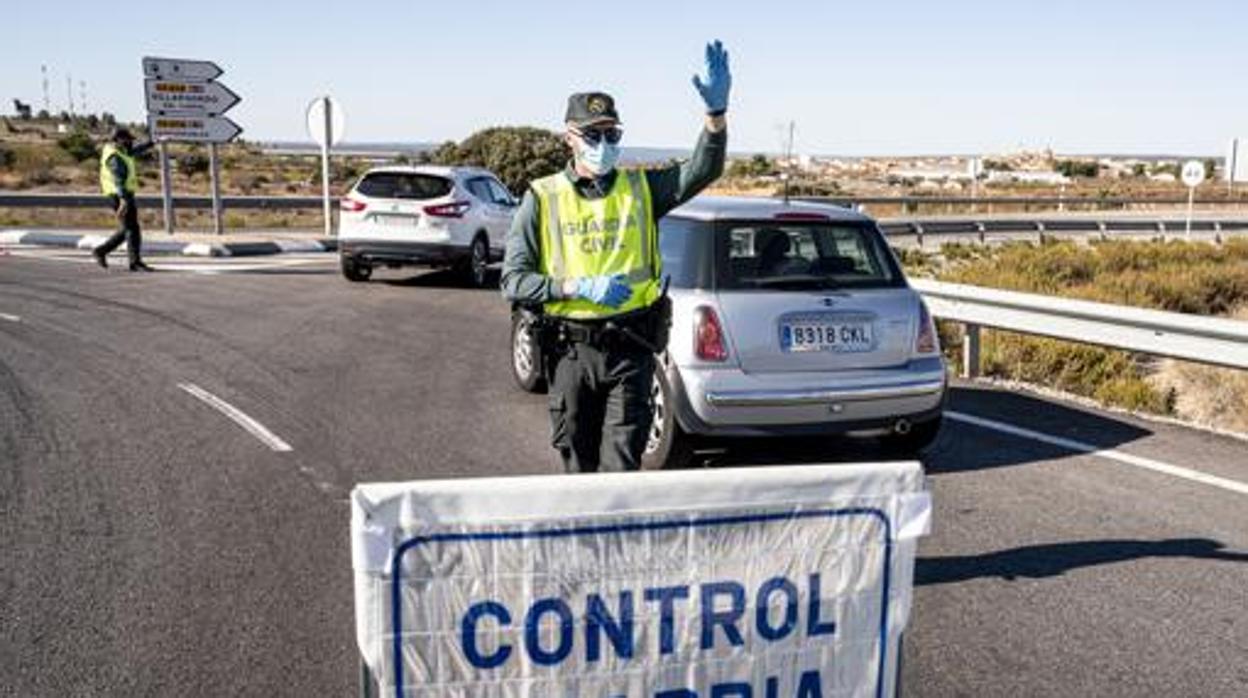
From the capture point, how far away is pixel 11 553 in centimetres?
507

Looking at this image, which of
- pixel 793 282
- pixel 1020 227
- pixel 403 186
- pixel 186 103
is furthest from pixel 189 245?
pixel 1020 227

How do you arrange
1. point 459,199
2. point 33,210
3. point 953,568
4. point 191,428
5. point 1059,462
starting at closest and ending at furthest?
point 953,568 → point 1059,462 → point 191,428 → point 459,199 → point 33,210

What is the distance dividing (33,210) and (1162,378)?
30607 mm

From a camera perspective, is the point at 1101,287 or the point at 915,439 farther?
the point at 1101,287

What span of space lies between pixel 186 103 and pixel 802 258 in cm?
1795

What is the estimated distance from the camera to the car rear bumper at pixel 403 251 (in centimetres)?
1545

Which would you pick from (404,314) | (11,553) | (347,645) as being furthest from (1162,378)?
(11,553)

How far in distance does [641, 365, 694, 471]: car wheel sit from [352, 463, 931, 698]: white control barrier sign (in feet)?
12.1

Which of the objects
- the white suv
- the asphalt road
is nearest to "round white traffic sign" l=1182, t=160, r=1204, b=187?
the white suv

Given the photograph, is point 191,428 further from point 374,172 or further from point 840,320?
point 374,172

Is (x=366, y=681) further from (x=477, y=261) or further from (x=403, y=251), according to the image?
(x=477, y=261)

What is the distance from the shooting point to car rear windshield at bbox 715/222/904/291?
20.9 ft

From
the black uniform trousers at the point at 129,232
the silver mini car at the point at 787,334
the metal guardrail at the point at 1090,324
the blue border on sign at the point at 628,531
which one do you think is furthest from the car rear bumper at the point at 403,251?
the blue border on sign at the point at 628,531

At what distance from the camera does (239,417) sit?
Result: 775 centimetres
